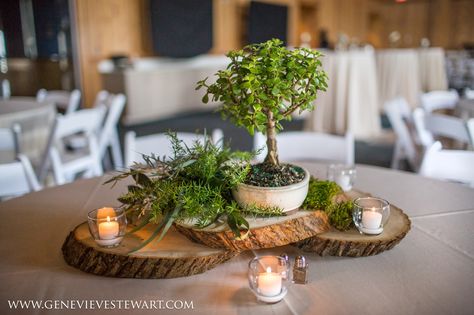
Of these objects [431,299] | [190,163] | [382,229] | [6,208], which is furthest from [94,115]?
[431,299]

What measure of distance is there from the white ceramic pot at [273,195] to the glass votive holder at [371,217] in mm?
150

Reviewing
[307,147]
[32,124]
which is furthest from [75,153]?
[307,147]

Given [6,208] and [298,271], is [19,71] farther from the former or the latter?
[298,271]

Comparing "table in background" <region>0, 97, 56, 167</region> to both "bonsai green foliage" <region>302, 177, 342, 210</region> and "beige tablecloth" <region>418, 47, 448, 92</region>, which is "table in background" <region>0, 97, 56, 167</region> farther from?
"beige tablecloth" <region>418, 47, 448, 92</region>

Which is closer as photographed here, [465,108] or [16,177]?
[16,177]

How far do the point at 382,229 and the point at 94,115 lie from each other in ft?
7.29

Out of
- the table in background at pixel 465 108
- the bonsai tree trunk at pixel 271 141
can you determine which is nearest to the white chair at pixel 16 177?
the bonsai tree trunk at pixel 271 141

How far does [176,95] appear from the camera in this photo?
791 centimetres

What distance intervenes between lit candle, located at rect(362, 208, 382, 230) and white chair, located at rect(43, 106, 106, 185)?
2031mm

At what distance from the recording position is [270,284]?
934mm

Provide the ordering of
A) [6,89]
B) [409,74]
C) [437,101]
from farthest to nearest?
1. [409,74]
2. [6,89]
3. [437,101]

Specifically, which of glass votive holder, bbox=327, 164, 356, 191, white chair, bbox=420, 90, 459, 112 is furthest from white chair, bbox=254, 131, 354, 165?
white chair, bbox=420, 90, 459, 112

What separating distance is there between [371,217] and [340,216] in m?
0.08

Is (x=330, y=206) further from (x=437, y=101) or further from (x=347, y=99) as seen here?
(x=347, y=99)
